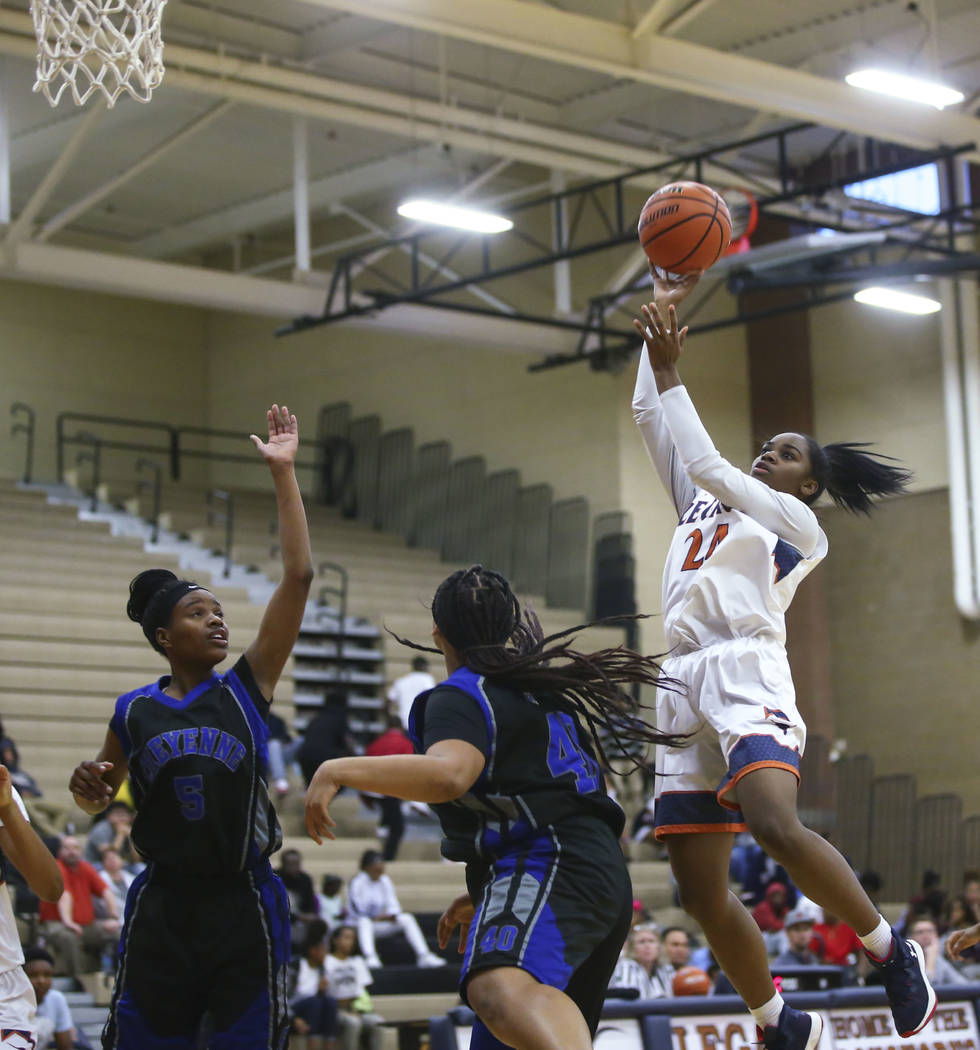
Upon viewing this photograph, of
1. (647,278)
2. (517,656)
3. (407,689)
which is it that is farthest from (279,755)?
(517,656)

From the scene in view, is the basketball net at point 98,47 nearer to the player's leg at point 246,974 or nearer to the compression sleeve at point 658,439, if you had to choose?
the compression sleeve at point 658,439

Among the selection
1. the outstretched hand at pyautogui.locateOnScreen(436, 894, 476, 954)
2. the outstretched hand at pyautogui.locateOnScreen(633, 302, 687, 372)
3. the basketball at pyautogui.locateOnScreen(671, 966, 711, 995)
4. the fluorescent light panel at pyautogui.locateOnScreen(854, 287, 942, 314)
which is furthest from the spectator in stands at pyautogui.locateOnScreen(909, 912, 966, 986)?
the outstretched hand at pyautogui.locateOnScreen(436, 894, 476, 954)

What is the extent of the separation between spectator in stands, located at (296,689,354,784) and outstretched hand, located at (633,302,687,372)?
9.66 meters

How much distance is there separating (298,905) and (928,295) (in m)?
10.2

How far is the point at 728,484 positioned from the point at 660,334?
18.2 inches

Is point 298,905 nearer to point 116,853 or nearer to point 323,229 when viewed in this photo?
point 116,853

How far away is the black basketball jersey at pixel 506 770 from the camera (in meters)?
3.79

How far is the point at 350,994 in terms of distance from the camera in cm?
1137

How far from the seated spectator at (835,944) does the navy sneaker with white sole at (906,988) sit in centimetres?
886

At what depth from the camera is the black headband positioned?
450cm

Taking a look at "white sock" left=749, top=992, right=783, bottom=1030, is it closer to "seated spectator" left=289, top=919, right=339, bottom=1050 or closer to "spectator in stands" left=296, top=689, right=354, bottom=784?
"seated spectator" left=289, top=919, right=339, bottom=1050

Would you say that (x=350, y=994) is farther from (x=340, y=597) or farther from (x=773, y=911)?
(x=340, y=597)

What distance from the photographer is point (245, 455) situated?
23.9 meters

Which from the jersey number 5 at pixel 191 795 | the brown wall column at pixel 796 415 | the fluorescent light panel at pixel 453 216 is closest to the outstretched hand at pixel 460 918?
the jersey number 5 at pixel 191 795
